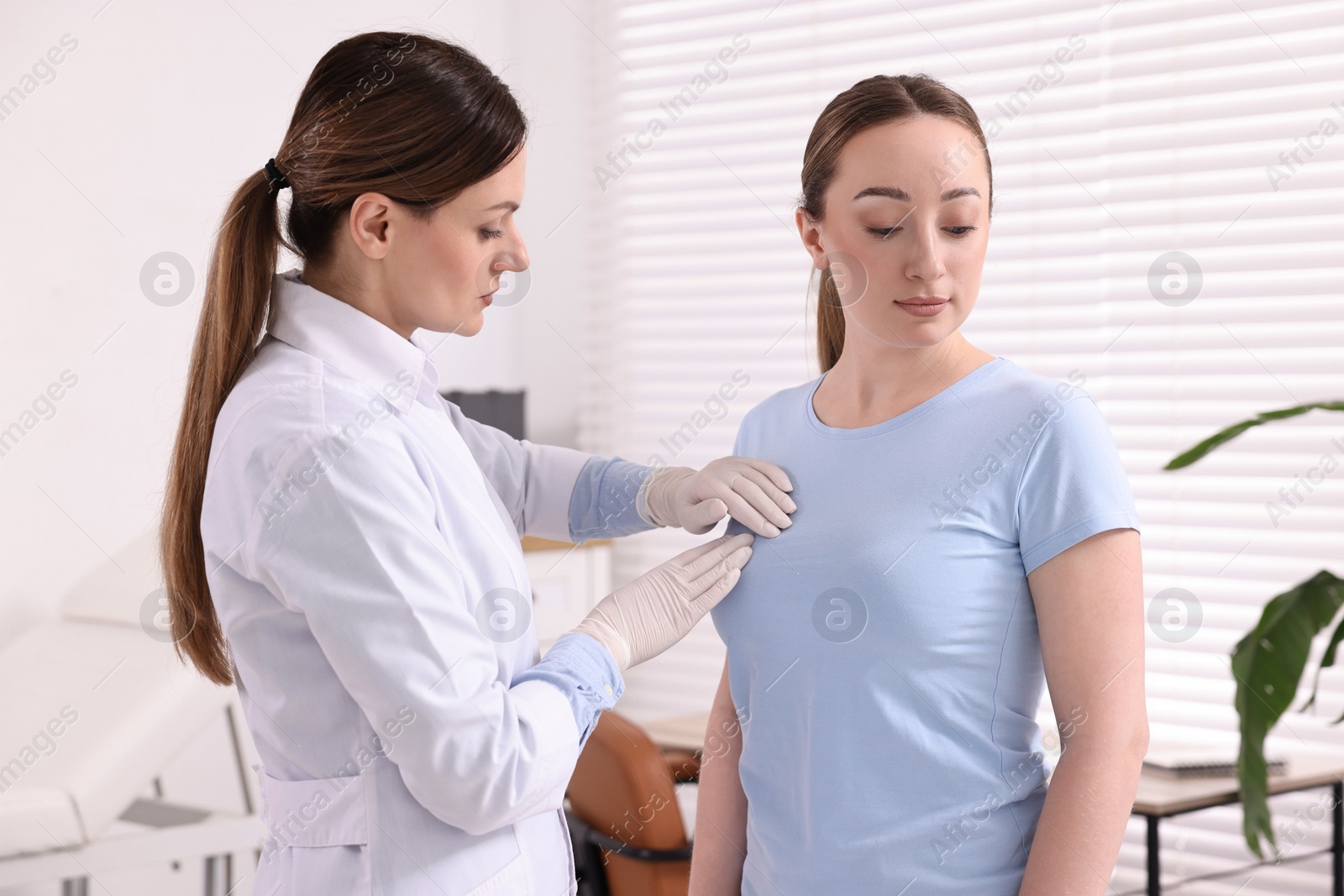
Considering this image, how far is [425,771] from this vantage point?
0.93 m

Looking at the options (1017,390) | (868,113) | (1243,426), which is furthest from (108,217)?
(1243,426)

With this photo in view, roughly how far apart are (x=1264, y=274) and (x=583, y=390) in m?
1.81

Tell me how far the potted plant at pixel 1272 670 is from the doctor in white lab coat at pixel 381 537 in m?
0.65

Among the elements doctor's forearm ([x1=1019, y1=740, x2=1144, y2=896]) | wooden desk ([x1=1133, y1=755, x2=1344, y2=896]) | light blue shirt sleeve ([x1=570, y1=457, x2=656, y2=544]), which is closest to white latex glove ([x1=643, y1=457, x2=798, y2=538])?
light blue shirt sleeve ([x1=570, y1=457, x2=656, y2=544])

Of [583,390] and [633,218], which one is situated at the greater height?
[633,218]

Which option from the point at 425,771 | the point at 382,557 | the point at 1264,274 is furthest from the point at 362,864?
the point at 1264,274

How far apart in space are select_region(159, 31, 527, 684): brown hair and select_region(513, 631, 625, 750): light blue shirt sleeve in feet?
1.16

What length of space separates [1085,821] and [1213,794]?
1.09 meters

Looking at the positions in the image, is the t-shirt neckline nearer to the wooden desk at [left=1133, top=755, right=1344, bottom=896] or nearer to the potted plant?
the potted plant

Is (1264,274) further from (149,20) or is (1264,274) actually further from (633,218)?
(149,20)

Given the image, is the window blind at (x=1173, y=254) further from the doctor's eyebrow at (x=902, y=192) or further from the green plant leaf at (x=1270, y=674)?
the doctor's eyebrow at (x=902, y=192)

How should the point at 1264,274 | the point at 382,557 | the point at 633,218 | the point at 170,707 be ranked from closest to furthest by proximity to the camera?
1. the point at 382,557
2. the point at 170,707
3. the point at 1264,274
4. the point at 633,218

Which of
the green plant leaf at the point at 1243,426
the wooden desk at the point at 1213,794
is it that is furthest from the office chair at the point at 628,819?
the green plant leaf at the point at 1243,426

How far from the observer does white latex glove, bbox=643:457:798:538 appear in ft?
3.67
